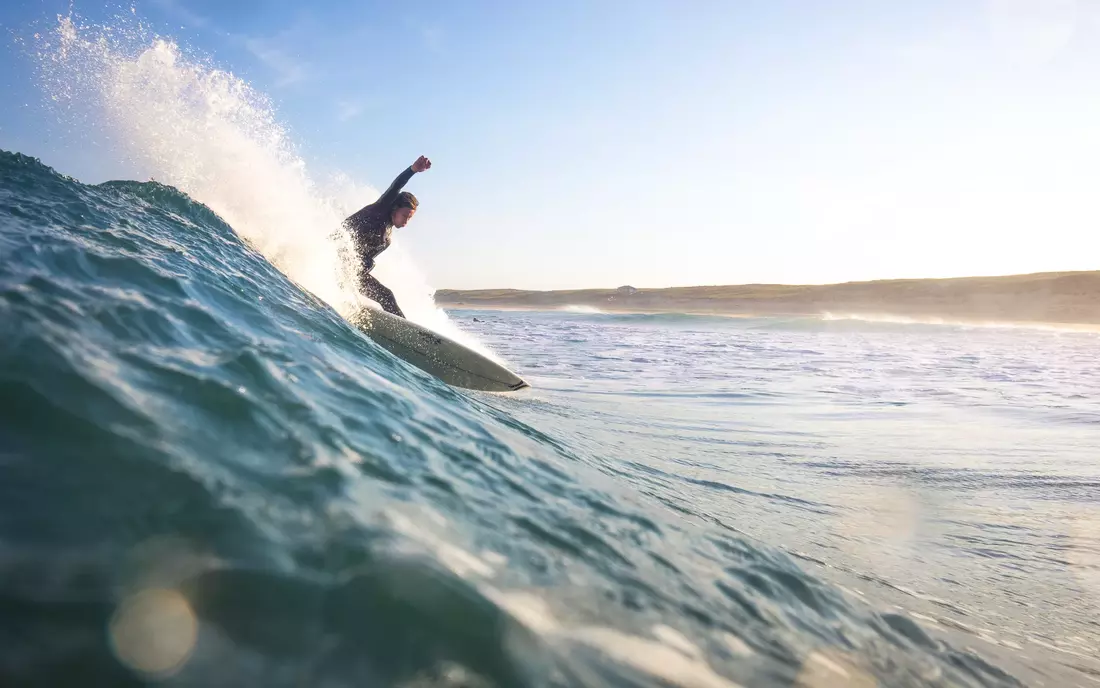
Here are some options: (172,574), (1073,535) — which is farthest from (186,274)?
(1073,535)

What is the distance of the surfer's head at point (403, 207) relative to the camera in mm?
9094

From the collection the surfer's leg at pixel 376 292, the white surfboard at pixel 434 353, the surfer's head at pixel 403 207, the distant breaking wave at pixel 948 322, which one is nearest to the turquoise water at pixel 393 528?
the white surfboard at pixel 434 353

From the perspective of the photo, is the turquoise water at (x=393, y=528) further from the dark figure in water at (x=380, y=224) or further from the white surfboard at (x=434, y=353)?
the dark figure in water at (x=380, y=224)

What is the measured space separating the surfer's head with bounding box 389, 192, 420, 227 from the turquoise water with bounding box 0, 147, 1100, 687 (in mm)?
4001

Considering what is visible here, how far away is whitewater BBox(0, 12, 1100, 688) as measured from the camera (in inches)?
53.8

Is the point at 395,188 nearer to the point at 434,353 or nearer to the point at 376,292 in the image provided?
the point at 376,292

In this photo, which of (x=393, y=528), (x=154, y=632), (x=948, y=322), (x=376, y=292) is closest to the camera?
(x=154, y=632)

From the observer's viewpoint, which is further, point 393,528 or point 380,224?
point 380,224

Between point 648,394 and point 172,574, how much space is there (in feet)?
25.0

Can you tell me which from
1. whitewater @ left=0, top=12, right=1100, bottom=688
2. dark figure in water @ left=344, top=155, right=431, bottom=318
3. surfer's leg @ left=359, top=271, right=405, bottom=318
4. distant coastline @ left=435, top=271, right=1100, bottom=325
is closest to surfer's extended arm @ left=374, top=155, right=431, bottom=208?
dark figure in water @ left=344, top=155, right=431, bottom=318

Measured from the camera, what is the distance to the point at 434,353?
7.72m

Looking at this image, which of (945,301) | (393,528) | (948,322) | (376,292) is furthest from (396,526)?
(945,301)

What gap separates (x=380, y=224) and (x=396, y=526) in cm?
784

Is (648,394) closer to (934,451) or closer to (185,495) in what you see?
(934,451)
